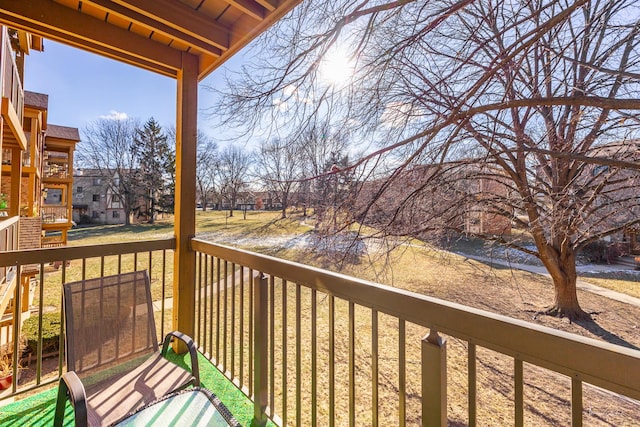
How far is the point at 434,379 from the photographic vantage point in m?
1.07

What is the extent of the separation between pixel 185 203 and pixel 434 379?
103 inches

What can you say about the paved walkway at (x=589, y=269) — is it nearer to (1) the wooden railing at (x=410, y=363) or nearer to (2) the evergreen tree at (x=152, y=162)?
(1) the wooden railing at (x=410, y=363)

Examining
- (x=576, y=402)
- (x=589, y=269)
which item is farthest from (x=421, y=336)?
(x=589, y=269)

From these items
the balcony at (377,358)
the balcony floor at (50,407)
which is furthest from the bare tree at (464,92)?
the balcony floor at (50,407)

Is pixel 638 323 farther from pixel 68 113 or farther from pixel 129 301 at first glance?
pixel 68 113

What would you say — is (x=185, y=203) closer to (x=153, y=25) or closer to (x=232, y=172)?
(x=153, y=25)

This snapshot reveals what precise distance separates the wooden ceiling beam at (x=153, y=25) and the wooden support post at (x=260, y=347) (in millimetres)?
2157

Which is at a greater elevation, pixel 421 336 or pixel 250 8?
pixel 250 8

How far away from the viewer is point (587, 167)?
475 centimetres

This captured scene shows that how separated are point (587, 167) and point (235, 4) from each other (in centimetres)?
575

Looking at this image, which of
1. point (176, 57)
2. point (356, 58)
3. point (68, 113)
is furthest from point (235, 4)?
point (68, 113)

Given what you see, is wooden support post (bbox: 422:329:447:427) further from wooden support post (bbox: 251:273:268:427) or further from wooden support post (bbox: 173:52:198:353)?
wooden support post (bbox: 173:52:198:353)

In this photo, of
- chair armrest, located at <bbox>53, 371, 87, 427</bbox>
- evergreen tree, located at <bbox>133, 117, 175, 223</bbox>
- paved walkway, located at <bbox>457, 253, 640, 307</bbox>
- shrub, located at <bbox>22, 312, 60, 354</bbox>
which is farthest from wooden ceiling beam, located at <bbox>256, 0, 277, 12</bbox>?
evergreen tree, located at <bbox>133, 117, 175, 223</bbox>

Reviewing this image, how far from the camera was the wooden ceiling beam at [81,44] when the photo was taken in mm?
2148
